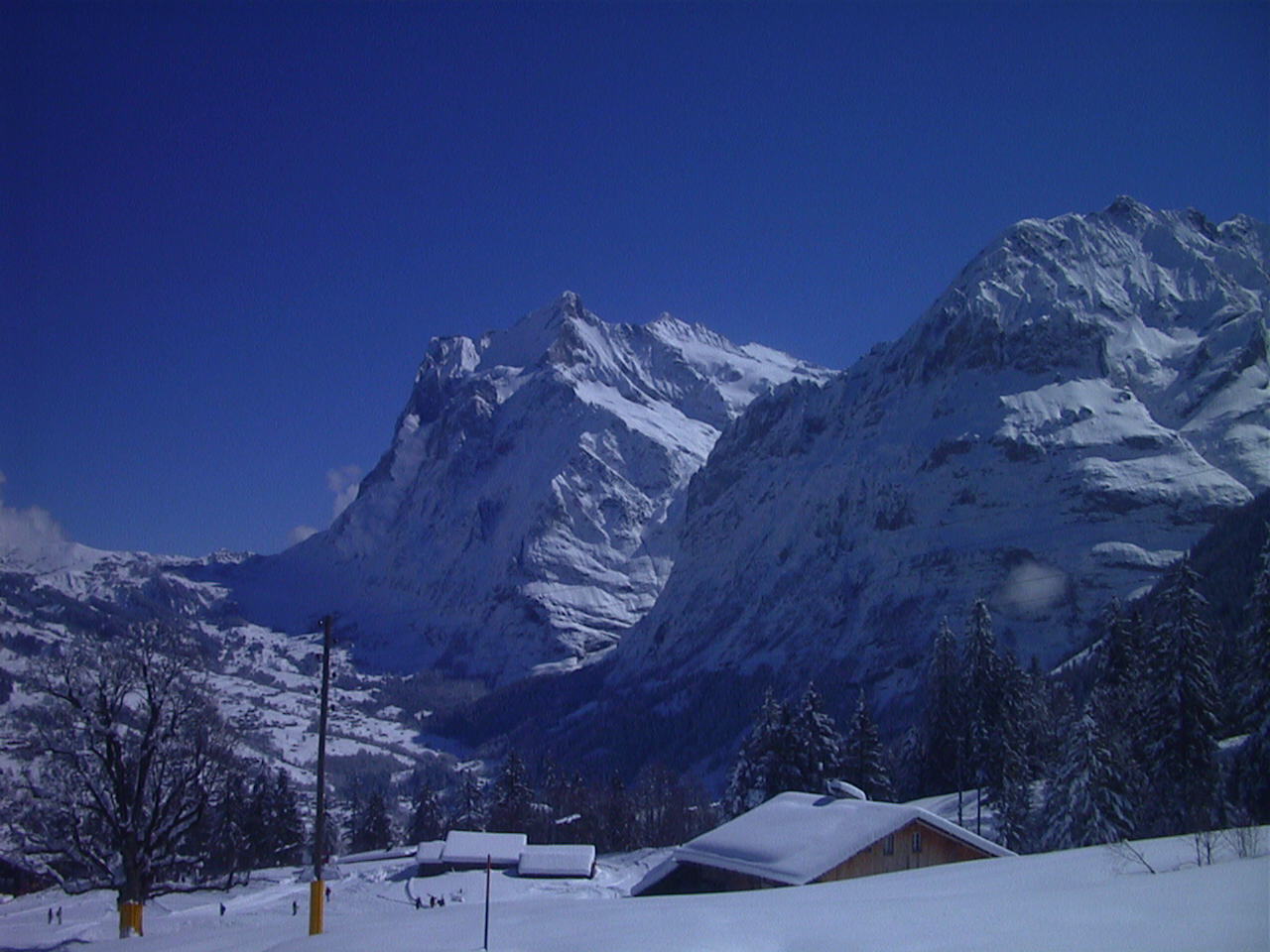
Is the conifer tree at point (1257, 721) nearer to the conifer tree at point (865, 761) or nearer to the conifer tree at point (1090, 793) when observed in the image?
the conifer tree at point (1090, 793)

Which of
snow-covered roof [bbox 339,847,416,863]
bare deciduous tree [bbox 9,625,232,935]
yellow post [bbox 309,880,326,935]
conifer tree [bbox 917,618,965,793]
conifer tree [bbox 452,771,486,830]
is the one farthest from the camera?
conifer tree [bbox 452,771,486,830]

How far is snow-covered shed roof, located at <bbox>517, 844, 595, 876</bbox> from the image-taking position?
6316cm

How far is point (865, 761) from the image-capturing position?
184ft

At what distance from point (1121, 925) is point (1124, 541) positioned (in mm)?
170598

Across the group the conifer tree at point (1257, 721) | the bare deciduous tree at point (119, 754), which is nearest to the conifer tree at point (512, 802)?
the bare deciduous tree at point (119, 754)

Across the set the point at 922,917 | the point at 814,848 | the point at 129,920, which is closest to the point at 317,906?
the point at 129,920

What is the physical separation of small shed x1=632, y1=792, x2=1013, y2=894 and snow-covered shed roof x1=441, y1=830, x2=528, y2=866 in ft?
124

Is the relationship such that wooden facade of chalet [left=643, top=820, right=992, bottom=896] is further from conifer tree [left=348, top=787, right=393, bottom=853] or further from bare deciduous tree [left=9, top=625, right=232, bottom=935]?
conifer tree [left=348, top=787, right=393, bottom=853]

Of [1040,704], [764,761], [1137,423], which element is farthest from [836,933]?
[1137,423]

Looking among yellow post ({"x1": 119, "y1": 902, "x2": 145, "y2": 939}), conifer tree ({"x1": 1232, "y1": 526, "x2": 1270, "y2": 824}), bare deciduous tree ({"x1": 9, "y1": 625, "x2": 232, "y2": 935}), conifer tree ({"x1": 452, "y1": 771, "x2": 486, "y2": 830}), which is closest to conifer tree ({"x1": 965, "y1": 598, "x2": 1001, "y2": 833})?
conifer tree ({"x1": 1232, "y1": 526, "x2": 1270, "y2": 824})

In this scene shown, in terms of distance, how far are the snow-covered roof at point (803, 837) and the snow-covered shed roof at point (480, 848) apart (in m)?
38.6

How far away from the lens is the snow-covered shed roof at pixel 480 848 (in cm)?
6556

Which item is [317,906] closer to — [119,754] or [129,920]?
[129,920]

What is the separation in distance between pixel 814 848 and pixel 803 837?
36.6 inches
